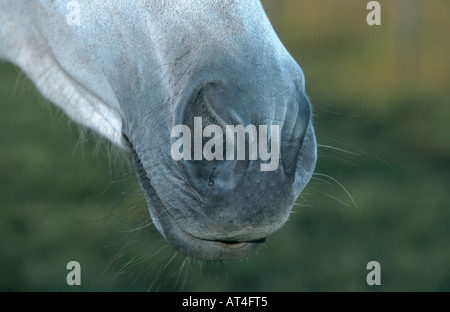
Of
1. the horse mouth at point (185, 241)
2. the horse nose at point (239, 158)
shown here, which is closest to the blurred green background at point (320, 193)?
the horse mouth at point (185, 241)

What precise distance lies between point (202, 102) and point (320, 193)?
9.60ft

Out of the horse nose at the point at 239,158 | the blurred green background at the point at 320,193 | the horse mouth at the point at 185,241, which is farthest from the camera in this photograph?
the blurred green background at the point at 320,193

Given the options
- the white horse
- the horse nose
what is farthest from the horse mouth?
the horse nose

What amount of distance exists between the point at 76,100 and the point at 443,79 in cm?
546

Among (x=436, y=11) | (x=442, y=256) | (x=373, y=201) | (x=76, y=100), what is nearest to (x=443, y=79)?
(x=436, y=11)

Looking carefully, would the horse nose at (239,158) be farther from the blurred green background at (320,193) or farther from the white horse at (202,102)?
the blurred green background at (320,193)

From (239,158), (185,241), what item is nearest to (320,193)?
(185,241)

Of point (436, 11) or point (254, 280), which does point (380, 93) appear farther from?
point (254, 280)

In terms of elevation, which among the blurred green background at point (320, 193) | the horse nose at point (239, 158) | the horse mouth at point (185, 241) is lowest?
the horse mouth at point (185, 241)

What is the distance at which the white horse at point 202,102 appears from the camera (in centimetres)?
167

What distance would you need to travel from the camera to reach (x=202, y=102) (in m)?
1.70

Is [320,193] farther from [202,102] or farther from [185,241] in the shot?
[202,102]

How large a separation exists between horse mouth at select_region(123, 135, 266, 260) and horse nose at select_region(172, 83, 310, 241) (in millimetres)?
117

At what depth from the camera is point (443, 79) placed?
6.82 m
